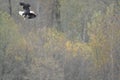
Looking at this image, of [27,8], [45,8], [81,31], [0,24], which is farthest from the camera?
[81,31]

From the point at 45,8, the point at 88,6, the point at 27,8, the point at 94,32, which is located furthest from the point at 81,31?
the point at 27,8

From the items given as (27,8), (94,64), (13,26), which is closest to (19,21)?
(13,26)

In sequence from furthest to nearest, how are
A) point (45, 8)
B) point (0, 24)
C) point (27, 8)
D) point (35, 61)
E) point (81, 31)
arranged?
point (81, 31) < point (45, 8) < point (0, 24) < point (35, 61) < point (27, 8)

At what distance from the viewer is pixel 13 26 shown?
41031 mm

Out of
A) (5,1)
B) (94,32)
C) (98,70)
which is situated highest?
(5,1)

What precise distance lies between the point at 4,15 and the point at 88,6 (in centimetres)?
1935

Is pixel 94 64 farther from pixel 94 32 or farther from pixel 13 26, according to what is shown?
pixel 13 26

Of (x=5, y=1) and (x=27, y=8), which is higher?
(x=5, y=1)

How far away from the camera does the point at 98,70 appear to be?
4003cm

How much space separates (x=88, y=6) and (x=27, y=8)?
47.1 metres

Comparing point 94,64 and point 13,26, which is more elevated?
point 13,26

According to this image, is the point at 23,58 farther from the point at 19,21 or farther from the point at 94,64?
the point at 19,21

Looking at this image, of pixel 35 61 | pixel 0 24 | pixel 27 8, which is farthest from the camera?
pixel 0 24

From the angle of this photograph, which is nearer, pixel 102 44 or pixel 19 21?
pixel 102 44
